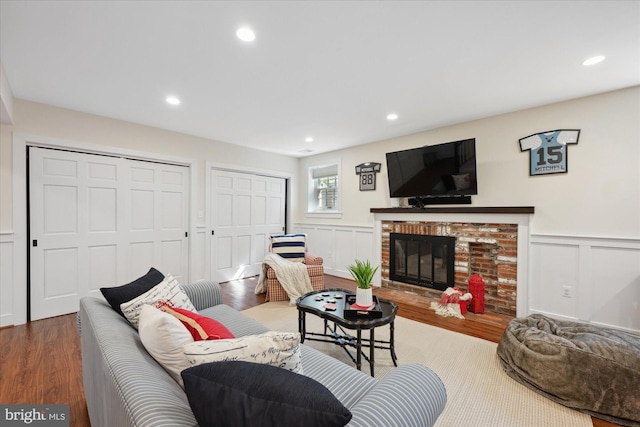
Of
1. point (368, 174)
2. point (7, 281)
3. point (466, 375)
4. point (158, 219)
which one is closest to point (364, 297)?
point (466, 375)

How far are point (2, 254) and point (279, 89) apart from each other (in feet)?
10.9

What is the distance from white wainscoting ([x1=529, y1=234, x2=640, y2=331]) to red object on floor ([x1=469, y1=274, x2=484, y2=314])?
487 millimetres

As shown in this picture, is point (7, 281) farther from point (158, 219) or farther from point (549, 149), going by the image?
point (549, 149)

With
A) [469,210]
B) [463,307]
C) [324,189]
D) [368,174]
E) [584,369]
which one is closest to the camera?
[584,369]

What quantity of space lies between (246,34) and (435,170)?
2827mm

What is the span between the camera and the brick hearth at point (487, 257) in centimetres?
333

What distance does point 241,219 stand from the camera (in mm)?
5059

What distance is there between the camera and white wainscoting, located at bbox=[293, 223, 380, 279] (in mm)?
4793

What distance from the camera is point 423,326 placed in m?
3.01

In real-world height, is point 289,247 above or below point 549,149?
below

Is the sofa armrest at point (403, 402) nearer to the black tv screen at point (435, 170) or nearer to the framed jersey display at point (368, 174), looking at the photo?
the black tv screen at point (435, 170)

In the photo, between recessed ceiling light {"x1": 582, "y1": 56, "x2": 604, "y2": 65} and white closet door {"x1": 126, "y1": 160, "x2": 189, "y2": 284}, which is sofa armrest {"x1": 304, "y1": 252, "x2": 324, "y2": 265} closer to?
white closet door {"x1": 126, "y1": 160, "x2": 189, "y2": 284}

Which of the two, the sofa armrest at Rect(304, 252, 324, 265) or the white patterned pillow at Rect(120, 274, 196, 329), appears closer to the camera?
the white patterned pillow at Rect(120, 274, 196, 329)
